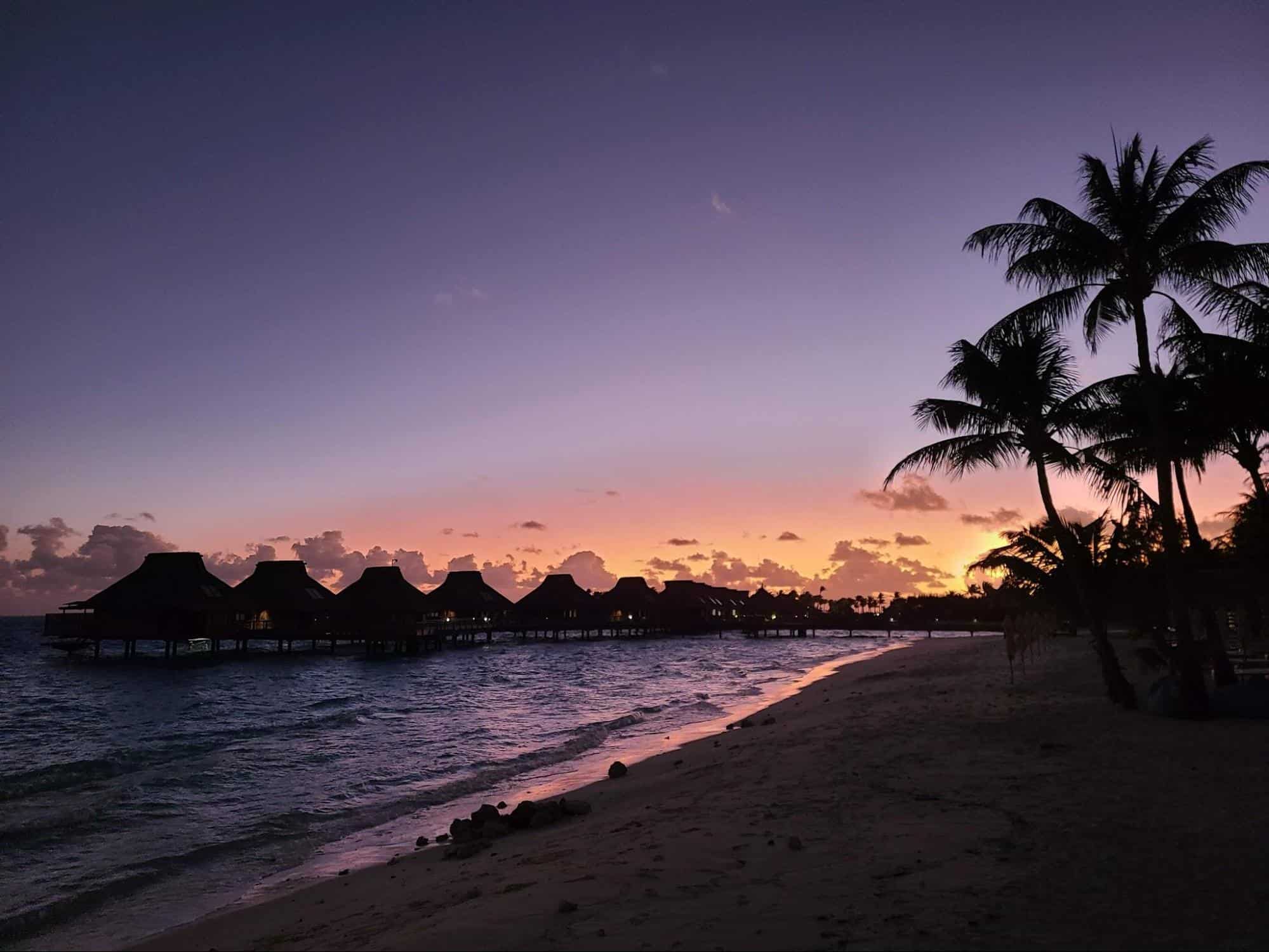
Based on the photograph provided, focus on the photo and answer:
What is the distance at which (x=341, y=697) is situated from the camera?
3362 cm

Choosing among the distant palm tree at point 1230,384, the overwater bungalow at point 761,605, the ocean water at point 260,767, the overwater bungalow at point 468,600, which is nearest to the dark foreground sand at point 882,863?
the ocean water at point 260,767

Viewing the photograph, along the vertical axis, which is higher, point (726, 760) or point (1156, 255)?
point (1156, 255)

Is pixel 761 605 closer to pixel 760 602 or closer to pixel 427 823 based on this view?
pixel 760 602

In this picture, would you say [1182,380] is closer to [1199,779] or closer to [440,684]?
[1199,779]

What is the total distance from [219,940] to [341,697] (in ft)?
94.8

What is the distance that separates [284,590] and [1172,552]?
67.6m

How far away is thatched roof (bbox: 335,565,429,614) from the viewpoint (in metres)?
63.2

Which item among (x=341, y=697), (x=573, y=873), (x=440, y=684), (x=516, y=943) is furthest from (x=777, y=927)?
(x=440, y=684)

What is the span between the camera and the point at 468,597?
77938 mm

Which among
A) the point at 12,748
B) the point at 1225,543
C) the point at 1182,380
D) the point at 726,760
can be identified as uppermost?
the point at 1182,380

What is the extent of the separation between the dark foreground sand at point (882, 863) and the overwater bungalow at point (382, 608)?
2134 inches

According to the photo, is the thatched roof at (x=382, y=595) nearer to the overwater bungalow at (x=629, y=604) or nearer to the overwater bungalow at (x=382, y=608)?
the overwater bungalow at (x=382, y=608)

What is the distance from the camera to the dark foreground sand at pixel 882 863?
183 inches

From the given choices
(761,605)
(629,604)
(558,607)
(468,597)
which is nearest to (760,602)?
(761,605)
